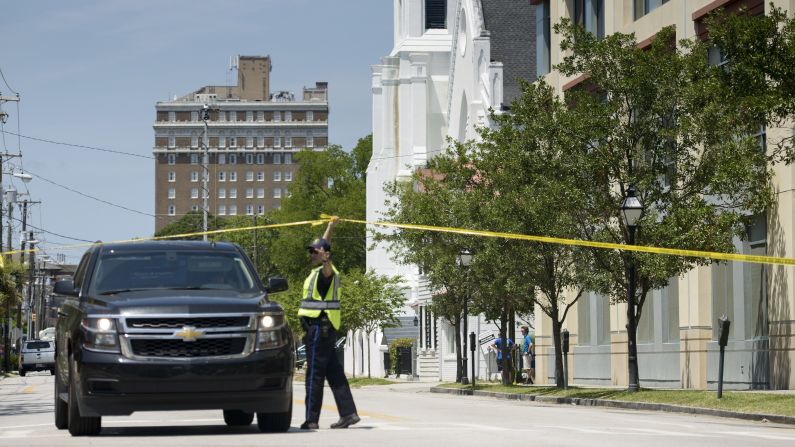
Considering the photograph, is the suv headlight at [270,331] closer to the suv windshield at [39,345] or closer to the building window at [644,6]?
the building window at [644,6]

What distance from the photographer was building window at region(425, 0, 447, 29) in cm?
8850

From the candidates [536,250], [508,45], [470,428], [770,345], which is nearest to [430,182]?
[536,250]

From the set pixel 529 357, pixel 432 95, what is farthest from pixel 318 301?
pixel 432 95

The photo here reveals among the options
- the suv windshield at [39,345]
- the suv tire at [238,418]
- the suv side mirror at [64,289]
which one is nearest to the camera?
the suv side mirror at [64,289]

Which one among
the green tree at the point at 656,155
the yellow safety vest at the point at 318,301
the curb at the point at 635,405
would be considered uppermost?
the green tree at the point at 656,155

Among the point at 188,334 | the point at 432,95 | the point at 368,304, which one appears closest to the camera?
the point at 188,334

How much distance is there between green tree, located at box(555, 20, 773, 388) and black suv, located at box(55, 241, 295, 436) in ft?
48.6

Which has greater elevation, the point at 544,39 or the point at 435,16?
the point at 435,16

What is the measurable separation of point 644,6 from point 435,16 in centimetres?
5082

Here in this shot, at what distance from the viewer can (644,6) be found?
38.5m

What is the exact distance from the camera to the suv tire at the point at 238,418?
1638 centimetres

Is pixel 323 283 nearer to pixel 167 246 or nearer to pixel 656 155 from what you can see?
pixel 167 246

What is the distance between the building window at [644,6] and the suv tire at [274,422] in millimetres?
23723

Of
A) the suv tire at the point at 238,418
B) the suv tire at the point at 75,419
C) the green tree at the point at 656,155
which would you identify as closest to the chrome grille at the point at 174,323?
the suv tire at the point at 75,419
